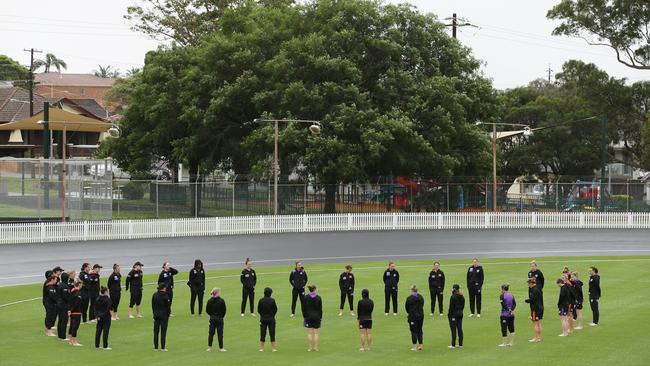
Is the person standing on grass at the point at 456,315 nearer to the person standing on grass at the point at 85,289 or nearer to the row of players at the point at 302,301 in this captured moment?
the row of players at the point at 302,301

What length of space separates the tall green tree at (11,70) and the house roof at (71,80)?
27522 millimetres

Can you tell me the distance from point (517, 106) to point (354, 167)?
3695cm

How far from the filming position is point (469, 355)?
21.4 metres

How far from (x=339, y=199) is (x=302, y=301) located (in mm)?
35978

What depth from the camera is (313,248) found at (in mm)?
46750

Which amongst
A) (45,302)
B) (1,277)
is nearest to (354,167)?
(1,277)

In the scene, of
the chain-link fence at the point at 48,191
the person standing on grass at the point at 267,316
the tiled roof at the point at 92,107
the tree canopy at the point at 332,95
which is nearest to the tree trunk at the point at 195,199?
the tree canopy at the point at 332,95

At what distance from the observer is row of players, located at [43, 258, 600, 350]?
72.9ft

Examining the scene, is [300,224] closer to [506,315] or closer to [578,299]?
[578,299]

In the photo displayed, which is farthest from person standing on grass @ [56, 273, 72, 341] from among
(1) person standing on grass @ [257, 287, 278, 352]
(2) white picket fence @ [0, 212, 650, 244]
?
(2) white picket fence @ [0, 212, 650, 244]

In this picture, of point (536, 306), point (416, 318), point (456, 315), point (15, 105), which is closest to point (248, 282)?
point (416, 318)

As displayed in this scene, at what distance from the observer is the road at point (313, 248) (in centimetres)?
4109

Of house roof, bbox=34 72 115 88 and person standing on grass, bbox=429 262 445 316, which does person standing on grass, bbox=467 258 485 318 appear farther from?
house roof, bbox=34 72 115 88

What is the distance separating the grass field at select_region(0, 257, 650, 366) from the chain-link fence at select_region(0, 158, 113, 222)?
1880cm
